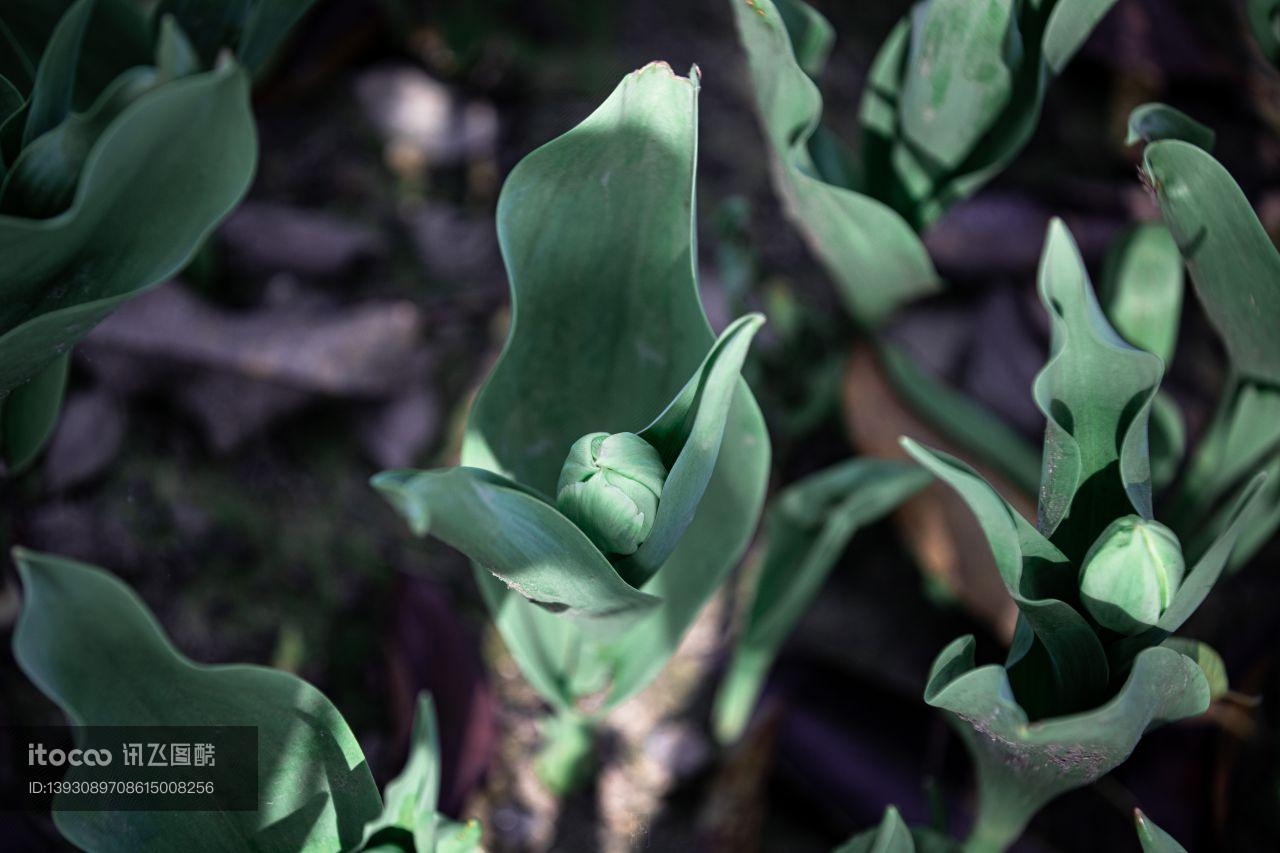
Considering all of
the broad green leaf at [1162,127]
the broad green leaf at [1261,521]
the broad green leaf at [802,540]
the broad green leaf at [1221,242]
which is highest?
the broad green leaf at [1162,127]

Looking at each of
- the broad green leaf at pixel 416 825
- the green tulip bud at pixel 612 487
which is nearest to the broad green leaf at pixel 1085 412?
the green tulip bud at pixel 612 487

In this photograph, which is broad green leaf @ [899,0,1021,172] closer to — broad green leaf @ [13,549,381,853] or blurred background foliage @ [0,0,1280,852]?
blurred background foliage @ [0,0,1280,852]

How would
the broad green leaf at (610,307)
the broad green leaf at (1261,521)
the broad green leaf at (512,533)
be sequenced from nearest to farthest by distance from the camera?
the broad green leaf at (512,533) → the broad green leaf at (610,307) → the broad green leaf at (1261,521)

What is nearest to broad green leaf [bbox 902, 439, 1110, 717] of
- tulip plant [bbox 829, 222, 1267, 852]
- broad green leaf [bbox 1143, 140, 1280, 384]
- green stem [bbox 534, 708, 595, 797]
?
tulip plant [bbox 829, 222, 1267, 852]

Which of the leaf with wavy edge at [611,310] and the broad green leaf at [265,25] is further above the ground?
the broad green leaf at [265,25]

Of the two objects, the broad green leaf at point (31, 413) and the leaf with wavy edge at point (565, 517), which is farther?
the broad green leaf at point (31, 413)

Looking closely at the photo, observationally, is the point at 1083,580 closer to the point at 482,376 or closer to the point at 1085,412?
the point at 1085,412

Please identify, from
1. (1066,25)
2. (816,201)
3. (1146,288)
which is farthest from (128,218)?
(1146,288)

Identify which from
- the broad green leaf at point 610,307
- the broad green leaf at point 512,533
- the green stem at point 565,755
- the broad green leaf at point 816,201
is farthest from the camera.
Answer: the green stem at point 565,755

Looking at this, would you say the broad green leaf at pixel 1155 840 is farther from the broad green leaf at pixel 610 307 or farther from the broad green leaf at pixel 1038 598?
the broad green leaf at pixel 610 307
